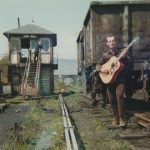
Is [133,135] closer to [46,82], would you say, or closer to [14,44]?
[46,82]

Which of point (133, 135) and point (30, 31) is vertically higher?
point (30, 31)

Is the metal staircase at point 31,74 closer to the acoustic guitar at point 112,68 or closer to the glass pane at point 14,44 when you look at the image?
the glass pane at point 14,44

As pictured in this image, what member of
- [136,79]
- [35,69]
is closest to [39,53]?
[35,69]

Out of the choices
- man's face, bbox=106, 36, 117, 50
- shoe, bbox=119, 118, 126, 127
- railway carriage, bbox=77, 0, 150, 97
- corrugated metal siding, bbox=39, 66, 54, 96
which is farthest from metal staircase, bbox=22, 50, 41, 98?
shoe, bbox=119, 118, 126, 127

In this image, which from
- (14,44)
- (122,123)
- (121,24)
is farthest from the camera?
(14,44)

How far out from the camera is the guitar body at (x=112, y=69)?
7.02 meters

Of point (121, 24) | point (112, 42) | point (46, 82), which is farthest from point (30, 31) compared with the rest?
point (112, 42)

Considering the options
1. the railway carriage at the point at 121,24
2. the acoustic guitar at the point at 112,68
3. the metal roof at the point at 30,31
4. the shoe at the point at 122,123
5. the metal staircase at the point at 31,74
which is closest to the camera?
the acoustic guitar at the point at 112,68

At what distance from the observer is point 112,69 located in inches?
283

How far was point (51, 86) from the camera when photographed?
28.5 meters

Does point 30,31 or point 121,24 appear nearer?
point 121,24

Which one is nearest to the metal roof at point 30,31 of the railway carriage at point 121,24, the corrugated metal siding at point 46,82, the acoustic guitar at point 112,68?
the corrugated metal siding at point 46,82

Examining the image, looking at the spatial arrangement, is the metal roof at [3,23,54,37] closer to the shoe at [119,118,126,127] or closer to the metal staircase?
the metal staircase

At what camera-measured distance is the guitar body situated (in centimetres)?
702
